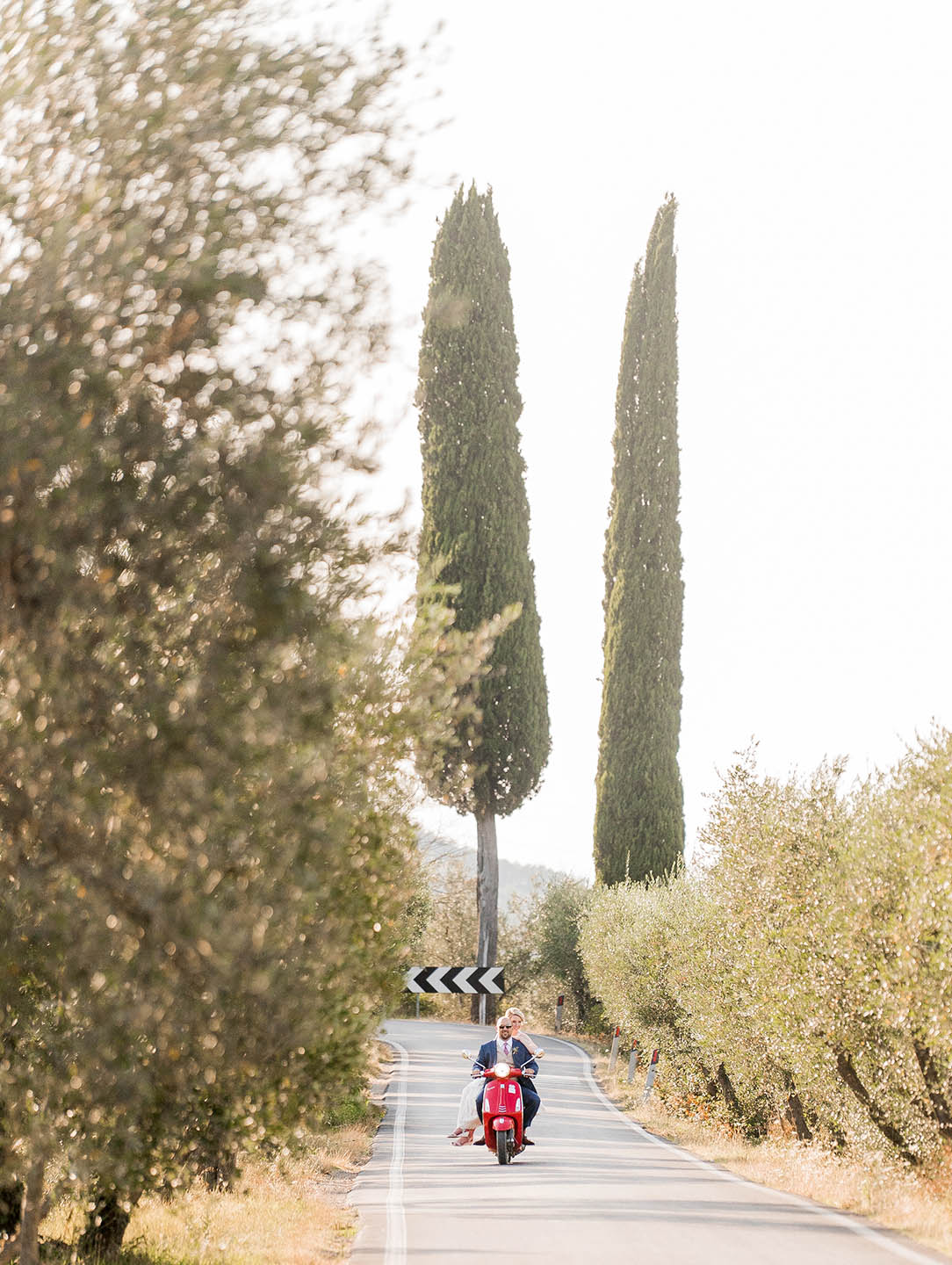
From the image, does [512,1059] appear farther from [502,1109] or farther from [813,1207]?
[813,1207]

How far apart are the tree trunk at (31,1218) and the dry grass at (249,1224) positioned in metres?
0.92

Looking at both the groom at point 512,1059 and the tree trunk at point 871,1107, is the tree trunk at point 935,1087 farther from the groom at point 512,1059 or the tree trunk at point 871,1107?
the groom at point 512,1059

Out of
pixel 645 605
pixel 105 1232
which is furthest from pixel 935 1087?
pixel 645 605

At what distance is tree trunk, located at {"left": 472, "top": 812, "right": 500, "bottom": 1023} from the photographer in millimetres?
41406

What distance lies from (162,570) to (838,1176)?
11793mm

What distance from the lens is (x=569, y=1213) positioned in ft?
37.5

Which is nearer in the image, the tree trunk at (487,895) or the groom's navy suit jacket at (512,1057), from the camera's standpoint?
the groom's navy suit jacket at (512,1057)

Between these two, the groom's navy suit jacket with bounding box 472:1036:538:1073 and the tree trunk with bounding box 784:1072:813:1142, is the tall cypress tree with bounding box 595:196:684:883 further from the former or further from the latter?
the groom's navy suit jacket with bounding box 472:1036:538:1073

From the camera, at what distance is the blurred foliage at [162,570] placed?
509 centimetres

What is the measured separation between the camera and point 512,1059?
15.3 meters

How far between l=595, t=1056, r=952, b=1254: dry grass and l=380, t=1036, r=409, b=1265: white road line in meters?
3.63

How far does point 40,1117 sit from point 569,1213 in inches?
273

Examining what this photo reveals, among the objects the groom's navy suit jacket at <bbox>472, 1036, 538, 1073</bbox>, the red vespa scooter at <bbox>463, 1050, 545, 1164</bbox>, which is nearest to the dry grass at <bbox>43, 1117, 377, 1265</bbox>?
the red vespa scooter at <bbox>463, 1050, 545, 1164</bbox>

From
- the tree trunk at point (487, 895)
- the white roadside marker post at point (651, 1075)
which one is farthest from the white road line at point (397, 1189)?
the tree trunk at point (487, 895)
